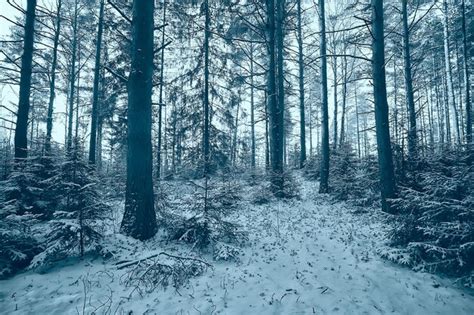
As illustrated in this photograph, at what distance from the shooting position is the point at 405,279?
15.3ft

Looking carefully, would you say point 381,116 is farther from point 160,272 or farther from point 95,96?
point 95,96

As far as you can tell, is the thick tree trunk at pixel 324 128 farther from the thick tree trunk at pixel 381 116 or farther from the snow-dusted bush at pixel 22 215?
the snow-dusted bush at pixel 22 215

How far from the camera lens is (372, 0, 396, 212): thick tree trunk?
24.8ft

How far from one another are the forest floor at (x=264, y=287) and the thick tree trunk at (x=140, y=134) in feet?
1.60

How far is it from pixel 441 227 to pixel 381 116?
4.02 metres

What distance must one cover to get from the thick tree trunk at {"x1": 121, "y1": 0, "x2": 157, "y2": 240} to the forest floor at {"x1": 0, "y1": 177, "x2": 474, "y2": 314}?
49 cm

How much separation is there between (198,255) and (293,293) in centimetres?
220

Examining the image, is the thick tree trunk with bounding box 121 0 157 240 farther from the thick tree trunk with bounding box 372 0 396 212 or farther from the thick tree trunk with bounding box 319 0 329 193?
the thick tree trunk with bounding box 319 0 329 193

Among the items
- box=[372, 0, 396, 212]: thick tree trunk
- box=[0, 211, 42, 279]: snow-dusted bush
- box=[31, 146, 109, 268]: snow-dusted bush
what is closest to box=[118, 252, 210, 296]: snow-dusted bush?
box=[31, 146, 109, 268]: snow-dusted bush

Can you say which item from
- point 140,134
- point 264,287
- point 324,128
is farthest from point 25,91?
point 324,128

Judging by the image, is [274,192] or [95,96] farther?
[95,96]

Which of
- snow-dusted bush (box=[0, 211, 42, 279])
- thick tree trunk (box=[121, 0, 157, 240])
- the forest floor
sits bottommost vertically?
the forest floor

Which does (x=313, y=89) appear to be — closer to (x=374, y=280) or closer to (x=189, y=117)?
(x=189, y=117)

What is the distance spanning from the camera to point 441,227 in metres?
4.91
